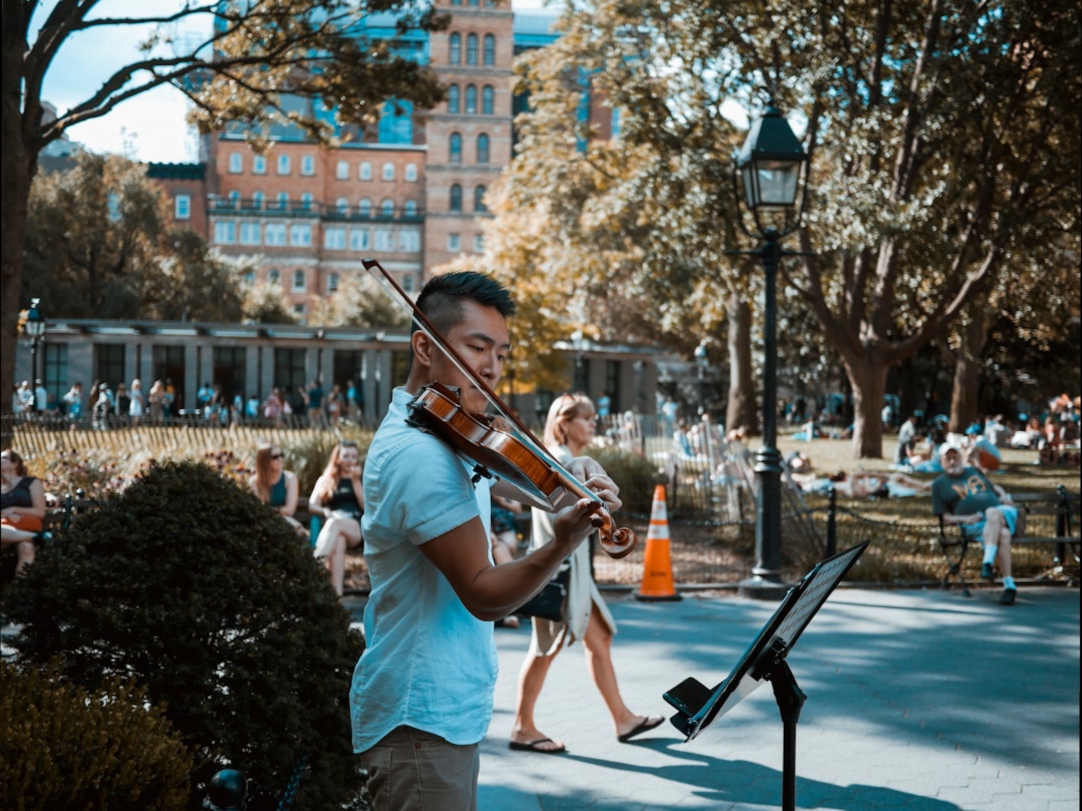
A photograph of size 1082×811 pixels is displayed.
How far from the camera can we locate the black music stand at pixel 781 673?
116 inches

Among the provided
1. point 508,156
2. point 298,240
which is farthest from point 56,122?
point 298,240

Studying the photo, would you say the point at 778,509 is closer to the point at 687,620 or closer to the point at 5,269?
the point at 687,620

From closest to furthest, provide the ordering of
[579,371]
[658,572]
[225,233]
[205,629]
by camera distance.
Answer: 1. [205,629]
2. [658,572]
3. [579,371]
4. [225,233]

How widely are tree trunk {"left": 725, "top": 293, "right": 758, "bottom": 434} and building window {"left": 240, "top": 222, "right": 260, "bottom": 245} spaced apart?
2963 inches

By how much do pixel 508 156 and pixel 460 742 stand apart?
98799mm

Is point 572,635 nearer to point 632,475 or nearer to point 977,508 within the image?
point 977,508

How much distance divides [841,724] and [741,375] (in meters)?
29.1

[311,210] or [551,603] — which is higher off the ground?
[311,210]

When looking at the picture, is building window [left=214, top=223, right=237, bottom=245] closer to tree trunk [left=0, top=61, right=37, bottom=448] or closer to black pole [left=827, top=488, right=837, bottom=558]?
tree trunk [left=0, top=61, right=37, bottom=448]

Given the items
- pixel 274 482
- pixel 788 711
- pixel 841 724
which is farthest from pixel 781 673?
pixel 274 482

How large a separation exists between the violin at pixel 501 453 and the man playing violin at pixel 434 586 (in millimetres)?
41

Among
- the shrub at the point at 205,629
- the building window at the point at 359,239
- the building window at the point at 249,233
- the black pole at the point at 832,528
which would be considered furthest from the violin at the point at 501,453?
the building window at the point at 249,233

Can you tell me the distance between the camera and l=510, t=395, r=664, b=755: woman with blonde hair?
6.51 metres

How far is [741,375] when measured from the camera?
117 feet
